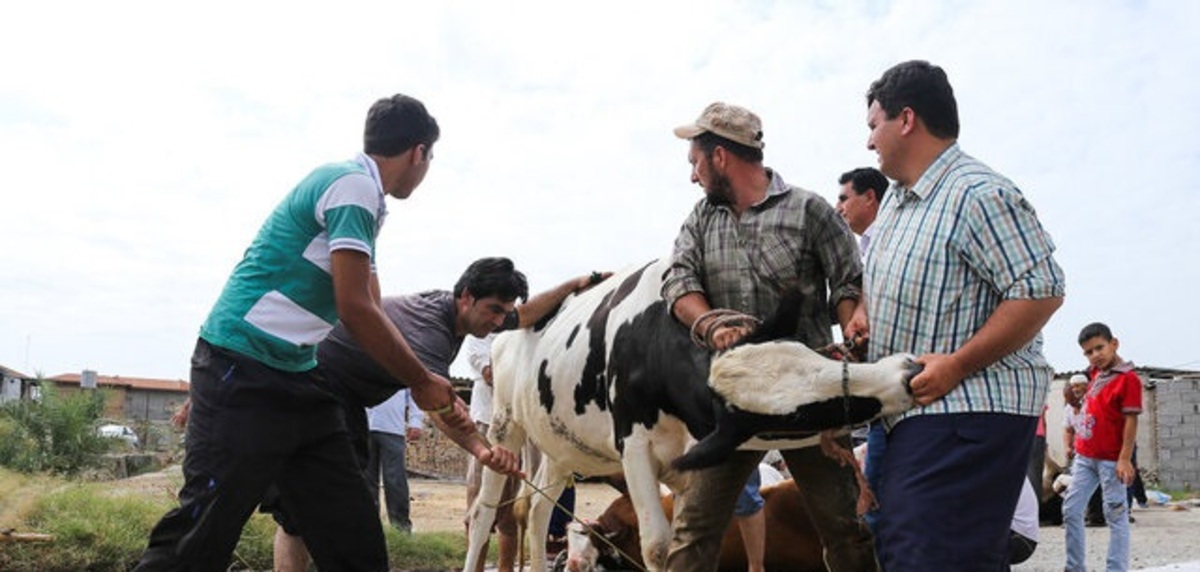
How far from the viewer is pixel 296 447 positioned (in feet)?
11.5

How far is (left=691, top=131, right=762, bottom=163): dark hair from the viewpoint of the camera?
13.1 feet

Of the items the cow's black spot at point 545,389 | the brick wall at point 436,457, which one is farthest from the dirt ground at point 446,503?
the cow's black spot at point 545,389

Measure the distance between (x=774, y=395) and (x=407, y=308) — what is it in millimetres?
2988

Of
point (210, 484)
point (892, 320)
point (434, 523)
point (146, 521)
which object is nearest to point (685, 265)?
point (892, 320)

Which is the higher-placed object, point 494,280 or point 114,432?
point 494,280

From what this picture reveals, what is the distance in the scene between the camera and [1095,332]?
24.3 ft

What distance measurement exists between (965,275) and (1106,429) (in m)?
5.49

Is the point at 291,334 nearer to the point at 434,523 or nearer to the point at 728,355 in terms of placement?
the point at 728,355

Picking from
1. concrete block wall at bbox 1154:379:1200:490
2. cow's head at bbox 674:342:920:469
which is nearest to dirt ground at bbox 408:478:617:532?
cow's head at bbox 674:342:920:469

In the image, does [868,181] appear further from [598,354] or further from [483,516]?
[483,516]

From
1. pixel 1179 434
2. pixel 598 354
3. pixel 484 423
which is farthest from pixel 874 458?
pixel 1179 434

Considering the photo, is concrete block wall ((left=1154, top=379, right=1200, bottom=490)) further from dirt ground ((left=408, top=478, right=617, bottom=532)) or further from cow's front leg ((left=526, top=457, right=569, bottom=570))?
cow's front leg ((left=526, top=457, right=569, bottom=570))

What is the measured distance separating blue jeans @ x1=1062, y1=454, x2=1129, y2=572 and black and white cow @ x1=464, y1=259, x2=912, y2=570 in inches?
117

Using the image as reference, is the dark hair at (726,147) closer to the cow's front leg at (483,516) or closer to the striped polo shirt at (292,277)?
the striped polo shirt at (292,277)
